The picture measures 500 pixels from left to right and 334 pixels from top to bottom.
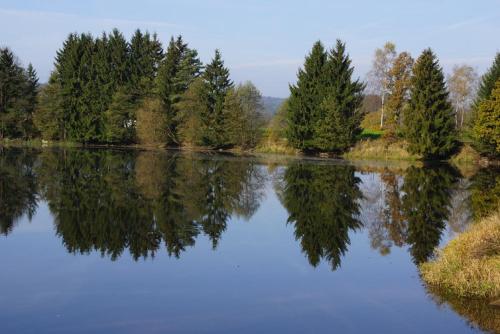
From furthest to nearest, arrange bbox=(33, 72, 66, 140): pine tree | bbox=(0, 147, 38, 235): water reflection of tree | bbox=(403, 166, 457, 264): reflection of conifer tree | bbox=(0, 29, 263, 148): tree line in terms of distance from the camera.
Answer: bbox=(33, 72, 66, 140): pine tree < bbox=(0, 29, 263, 148): tree line < bbox=(0, 147, 38, 235): water reflection of tree < bbox=(403, 166, 457, 264): reflection of conifer tree

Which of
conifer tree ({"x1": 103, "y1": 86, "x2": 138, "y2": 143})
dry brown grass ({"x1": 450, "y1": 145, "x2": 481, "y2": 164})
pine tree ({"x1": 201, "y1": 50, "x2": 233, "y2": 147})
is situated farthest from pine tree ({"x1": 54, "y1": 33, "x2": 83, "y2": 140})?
dry brown grass ({"x1": 450, "y1": 145, "x2": 481, "y2": 164})

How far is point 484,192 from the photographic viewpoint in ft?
84.4

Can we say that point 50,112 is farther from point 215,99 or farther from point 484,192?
point 484,192

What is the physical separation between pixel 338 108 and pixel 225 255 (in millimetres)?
35802

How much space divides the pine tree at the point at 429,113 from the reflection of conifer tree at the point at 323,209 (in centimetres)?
1257

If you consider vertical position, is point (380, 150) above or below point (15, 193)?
above

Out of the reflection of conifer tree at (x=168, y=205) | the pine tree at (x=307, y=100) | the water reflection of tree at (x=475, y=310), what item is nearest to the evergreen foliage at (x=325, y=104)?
the pine tree at (x=307, y=100)

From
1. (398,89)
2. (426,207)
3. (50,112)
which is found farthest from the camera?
(50,112)

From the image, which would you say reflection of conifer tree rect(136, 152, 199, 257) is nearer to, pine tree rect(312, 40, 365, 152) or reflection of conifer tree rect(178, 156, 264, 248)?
reflection of conifer tree rect(178, 156, 264, 248)

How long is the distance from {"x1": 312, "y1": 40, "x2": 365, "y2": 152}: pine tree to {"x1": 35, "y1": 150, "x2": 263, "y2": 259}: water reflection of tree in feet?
46.4

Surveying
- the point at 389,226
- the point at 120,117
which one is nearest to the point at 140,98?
the point at 120,117

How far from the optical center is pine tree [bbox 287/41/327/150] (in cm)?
5041

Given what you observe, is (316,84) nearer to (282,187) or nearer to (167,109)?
(167,109)

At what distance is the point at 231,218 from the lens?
61.8ft
